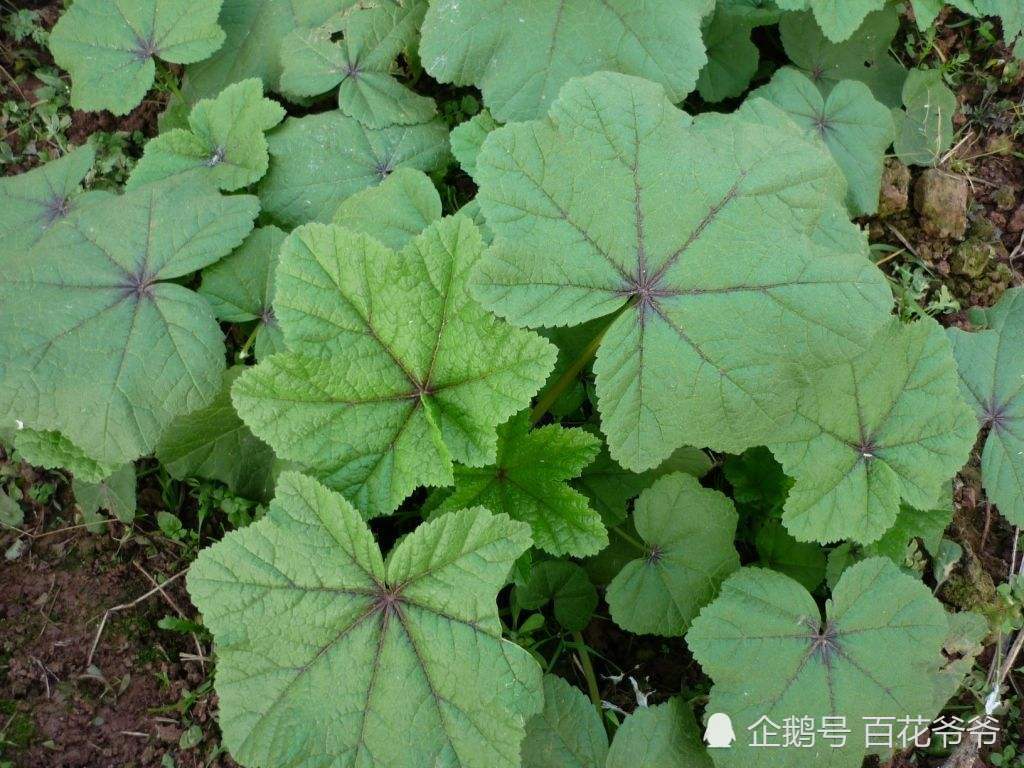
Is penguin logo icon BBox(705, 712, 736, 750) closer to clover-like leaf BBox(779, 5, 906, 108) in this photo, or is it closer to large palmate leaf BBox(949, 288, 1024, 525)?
large palmate leaf BBox(949, 288, 1024, 525)

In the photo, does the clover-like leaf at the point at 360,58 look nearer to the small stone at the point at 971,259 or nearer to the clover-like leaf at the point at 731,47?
the clover-like leaf at the point at 731,47

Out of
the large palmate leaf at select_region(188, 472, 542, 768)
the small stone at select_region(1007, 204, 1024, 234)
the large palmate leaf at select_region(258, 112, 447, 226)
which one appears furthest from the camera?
the small stone at select_region(1007, 204, 1024, 234)

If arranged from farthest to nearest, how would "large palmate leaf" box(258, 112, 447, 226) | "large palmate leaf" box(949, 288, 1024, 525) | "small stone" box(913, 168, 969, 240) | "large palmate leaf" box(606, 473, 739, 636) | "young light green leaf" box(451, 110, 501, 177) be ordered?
"small stone" box(913, 168, 969, 240) < "large palmate leaf" box(258, 112, 447, 226) < "young light green leaf" box(451, 110, 501, 177) < "large palmate leaf" box(949, 288, 1024, 525) < "large palmate leaf" box(606, 473, 739, 636)

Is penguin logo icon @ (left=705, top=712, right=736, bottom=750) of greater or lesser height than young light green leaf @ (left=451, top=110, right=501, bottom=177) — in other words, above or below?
below

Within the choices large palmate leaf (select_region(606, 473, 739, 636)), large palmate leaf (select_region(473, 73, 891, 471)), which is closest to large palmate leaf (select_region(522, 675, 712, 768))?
large palmate leaf (select_region(606, 473, 739, 636))

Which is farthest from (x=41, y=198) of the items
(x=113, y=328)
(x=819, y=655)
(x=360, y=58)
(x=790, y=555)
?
(x=819, y=655)

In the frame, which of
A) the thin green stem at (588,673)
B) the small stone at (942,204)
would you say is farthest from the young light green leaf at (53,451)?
the small stone at (942,204)

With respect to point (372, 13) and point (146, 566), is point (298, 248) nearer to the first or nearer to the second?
point (372, 13)

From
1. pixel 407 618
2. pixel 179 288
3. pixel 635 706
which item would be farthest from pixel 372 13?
pixel 635 706
